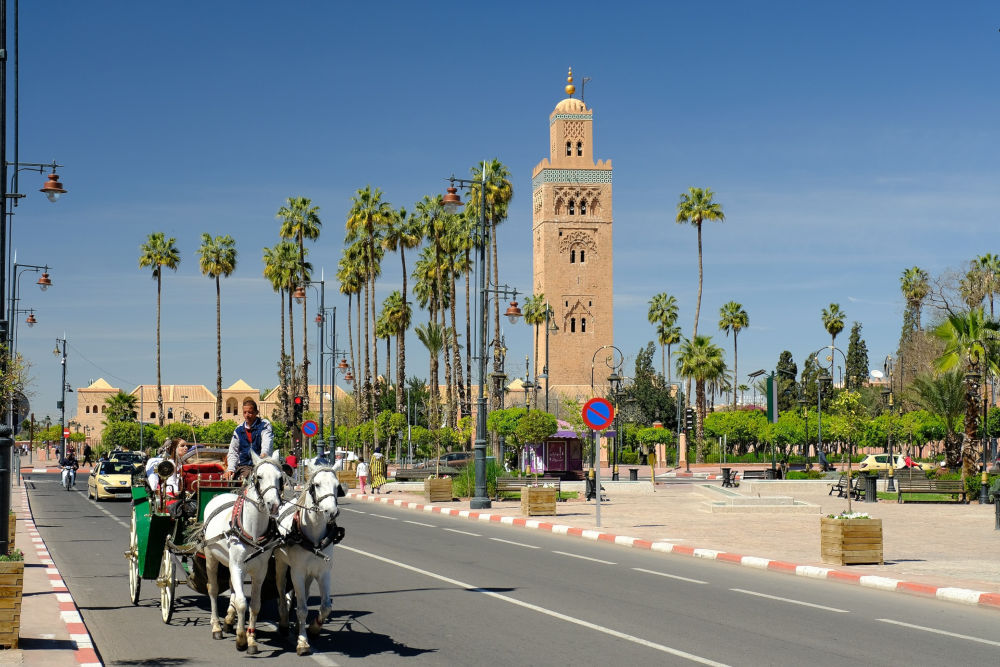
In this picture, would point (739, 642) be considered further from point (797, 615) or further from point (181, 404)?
point (181, 404)

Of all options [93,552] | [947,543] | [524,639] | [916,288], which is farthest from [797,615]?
[916,288]

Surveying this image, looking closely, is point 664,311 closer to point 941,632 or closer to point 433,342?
point 433,342

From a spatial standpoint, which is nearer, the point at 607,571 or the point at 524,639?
the point at 524,639

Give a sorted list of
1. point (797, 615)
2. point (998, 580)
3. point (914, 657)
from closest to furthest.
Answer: point (914, 657)
point (797, 615)
point (998, 580)

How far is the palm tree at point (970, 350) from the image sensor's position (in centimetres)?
3525

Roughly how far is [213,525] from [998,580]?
1041 centimetres

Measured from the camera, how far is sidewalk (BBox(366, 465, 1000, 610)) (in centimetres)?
1492

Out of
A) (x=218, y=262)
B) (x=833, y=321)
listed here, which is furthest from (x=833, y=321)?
(x=218, y=262)

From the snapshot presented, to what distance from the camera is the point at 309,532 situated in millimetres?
8906

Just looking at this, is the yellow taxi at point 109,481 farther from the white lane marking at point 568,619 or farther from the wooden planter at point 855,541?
the wooden planter at point 855,541

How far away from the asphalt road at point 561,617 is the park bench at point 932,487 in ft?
64.3

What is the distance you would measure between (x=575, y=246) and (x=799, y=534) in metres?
87.5

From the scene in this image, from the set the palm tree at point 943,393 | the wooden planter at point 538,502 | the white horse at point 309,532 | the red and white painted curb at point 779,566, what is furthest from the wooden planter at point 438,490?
the white horse at point 309,532

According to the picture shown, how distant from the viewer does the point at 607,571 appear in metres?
16.0
